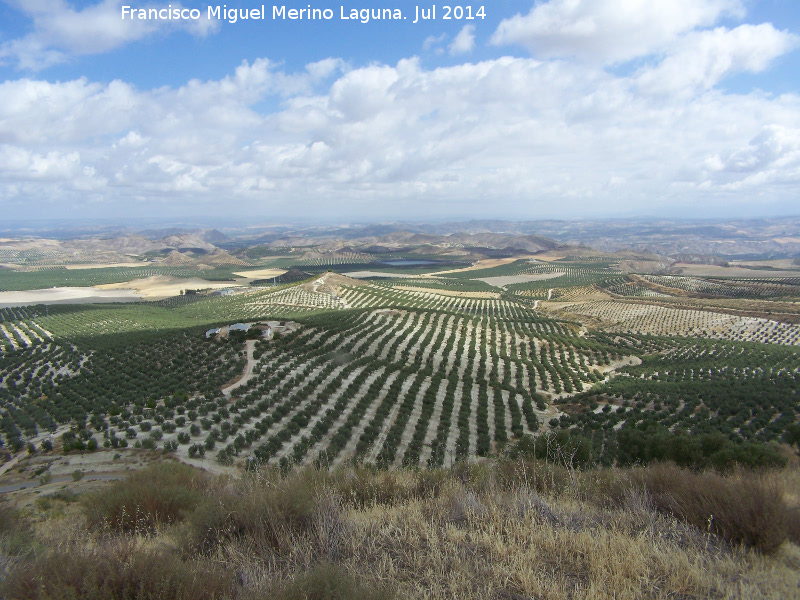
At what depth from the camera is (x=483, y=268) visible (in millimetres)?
163625

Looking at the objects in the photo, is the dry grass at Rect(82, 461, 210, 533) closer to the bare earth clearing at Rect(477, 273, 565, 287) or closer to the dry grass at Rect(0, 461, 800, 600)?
the dry grass at Rect(0, 461, 800, 600)

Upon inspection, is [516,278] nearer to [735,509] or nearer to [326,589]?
[735,509]

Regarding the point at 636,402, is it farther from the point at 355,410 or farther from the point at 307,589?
the point at 307,589

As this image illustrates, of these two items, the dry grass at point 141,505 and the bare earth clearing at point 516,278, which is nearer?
the dry grass at point 141,505

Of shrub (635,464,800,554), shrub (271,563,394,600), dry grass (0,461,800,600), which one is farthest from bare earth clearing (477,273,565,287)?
shrub (271,563,394,600)

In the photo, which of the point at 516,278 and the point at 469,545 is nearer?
the point at 469,545

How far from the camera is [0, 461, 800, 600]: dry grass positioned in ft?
15.2

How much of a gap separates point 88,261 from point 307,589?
794ft

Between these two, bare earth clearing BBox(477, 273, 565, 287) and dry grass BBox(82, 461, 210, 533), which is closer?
dry grass BBox(82, 461, 210, 533)

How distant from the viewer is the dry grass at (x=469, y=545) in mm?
4641

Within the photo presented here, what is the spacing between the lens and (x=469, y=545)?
19.0ft

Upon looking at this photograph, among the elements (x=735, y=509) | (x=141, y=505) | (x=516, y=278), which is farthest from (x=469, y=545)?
(x=516, y=278)

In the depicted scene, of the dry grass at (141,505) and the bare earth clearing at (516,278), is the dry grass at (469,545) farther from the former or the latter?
the bare earth clearing at (516,278)

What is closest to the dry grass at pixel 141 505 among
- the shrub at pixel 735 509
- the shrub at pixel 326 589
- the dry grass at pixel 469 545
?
the dry grass at pixel 469 545
